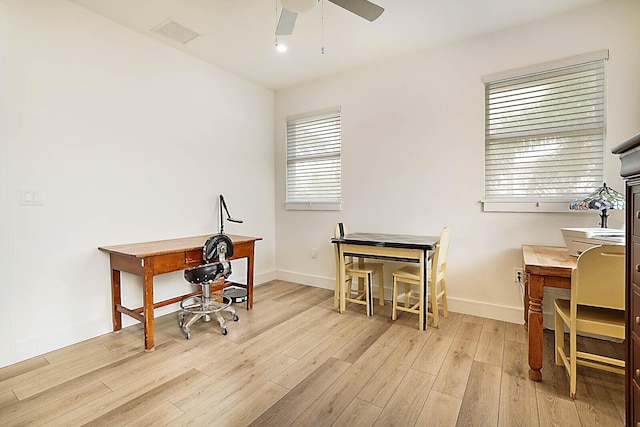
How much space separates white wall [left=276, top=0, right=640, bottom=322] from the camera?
2.48 meters

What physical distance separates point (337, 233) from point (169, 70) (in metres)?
2.40

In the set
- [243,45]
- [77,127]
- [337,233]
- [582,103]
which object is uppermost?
[243,45]

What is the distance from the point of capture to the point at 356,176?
377 centimetres

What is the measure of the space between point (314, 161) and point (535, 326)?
9.87 feet

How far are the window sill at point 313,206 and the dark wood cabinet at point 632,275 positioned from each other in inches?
117

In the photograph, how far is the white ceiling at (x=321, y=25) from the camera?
2.52 meters

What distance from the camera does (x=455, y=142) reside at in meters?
3.12

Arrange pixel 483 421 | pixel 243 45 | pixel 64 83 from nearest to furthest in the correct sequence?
pixel 483 421
pixel 64 83
pixel 243 45

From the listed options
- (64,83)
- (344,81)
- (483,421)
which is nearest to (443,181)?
(344,81)

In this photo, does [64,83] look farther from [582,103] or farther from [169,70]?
[582,103]

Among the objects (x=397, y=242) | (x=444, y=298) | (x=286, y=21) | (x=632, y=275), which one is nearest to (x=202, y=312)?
(x=397, y=242)

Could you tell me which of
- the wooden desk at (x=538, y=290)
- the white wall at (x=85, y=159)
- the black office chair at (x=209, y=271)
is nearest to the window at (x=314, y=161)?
the white wall at (x=85, y=159)

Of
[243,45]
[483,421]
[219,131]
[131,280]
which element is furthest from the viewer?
[219,131]

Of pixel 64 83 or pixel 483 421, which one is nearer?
pixel 483 421
